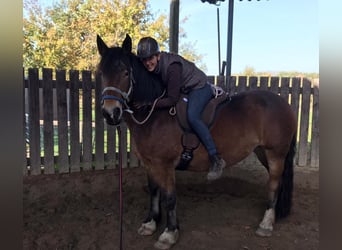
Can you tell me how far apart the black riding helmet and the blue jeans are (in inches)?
25.8

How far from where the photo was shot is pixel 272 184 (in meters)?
3.93

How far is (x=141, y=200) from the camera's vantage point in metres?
4.43

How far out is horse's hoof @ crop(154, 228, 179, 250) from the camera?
3345 millimetres

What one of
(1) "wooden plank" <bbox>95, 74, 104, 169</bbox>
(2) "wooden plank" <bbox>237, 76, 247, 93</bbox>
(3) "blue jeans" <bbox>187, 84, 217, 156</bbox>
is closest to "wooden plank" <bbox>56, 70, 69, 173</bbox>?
(1) "wooden plank" <bbox>95, 74, 104, 169</bbox>

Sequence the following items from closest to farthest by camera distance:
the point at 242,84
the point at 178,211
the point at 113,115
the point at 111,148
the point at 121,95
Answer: the point at 113,115 → the point at 121,95 → the point at 178,211 → the point at 111,148 → the point at 242,84

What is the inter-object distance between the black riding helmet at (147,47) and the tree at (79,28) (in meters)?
8.08

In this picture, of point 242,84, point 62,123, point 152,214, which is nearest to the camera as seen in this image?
point 152,214

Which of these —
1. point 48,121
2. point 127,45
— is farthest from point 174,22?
point 48,121

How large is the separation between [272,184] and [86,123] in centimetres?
299

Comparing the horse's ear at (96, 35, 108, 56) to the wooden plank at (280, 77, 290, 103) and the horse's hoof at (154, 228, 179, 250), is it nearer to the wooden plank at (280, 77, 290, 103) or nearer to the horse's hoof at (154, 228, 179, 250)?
the horse's hoof at (154, 228, 179, 250)

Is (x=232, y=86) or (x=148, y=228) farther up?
(x=232, y=86)

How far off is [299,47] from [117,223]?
14.0 m

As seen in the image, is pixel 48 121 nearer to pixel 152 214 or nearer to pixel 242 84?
pixel 152 214

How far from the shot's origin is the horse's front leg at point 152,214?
3647mm
